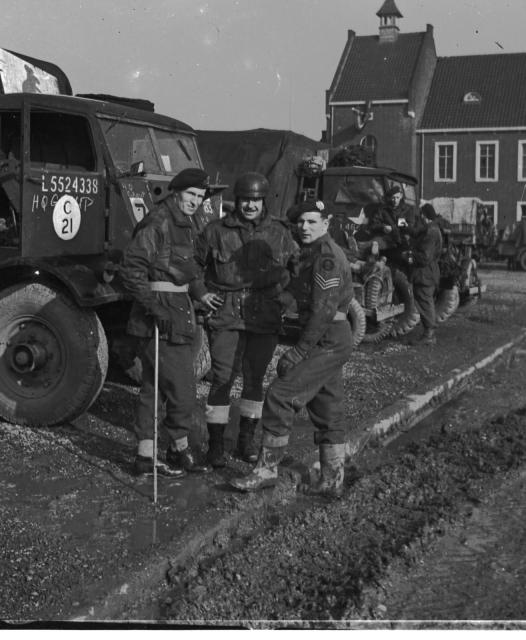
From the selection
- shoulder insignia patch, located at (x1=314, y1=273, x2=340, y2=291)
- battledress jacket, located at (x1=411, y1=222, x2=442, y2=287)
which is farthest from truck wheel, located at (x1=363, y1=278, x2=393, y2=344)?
shoulder insignia patch, located at (x1=314, y1=273, x2=340, y2=291)

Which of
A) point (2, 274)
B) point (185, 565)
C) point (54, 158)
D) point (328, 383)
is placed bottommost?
point (185, 565)

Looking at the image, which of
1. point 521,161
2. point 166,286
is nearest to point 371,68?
point 521,161

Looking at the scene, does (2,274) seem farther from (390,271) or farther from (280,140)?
(280,140)

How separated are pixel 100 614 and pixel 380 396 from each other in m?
4.96

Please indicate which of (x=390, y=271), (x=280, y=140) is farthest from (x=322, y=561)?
(x=280, y=140)

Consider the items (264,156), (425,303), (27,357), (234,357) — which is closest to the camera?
(234,357)

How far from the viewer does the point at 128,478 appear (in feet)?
18.1

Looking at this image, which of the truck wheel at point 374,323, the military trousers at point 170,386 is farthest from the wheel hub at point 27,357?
the truck wheel at point 374,323

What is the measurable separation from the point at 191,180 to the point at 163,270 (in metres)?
0.57

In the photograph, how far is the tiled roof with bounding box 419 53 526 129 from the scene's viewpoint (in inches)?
1577

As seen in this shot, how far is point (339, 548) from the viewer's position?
461 cm

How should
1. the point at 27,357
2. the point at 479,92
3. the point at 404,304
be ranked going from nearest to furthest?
the point at 27,357 < the point at 404,304 < the point at 479,92

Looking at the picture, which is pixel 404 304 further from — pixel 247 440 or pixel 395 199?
pixel 247 440

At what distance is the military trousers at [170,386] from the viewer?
554 cm
